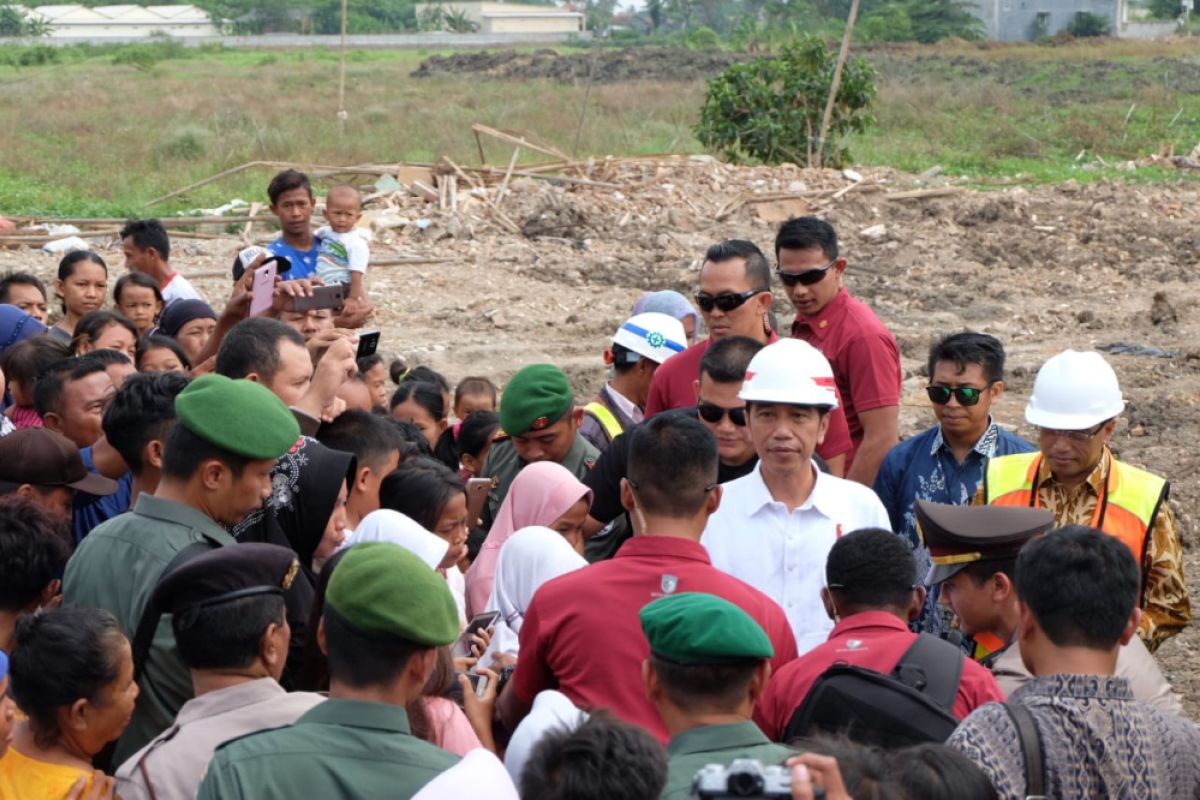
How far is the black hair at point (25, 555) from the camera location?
4055mm

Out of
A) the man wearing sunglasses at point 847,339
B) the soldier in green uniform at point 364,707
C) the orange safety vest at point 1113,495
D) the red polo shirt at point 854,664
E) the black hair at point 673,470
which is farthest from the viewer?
the man wearing sunglasses at point 847,339

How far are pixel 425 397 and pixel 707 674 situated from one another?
4877 mm

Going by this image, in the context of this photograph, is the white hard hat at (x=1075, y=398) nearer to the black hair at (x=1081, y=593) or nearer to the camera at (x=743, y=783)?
the black hair at (x=1081, y=593)

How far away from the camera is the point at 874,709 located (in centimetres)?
344

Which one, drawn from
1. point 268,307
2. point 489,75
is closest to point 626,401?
point 268,307

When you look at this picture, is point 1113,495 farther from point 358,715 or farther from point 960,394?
point 358,715

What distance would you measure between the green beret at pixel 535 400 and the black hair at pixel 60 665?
2345mm

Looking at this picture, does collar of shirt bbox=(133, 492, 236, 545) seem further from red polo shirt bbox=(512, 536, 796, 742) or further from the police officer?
red polo shirt bbox=(512, 536, 796, 742)

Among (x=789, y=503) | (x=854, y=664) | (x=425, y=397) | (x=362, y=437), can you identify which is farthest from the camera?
(x=425, y=397)

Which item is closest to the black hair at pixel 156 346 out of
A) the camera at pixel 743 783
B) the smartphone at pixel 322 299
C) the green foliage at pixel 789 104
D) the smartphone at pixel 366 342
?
the smartphone at pixel 322 299

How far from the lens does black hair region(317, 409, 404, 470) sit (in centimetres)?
537

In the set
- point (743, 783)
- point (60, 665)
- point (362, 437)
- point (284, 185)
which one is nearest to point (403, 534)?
point (362, 437)

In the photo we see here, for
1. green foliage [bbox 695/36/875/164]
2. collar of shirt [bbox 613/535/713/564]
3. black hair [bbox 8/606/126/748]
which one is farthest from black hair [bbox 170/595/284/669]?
green foliage [bbox 695/36/875/164]

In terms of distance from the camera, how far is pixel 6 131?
33281 millimetres
